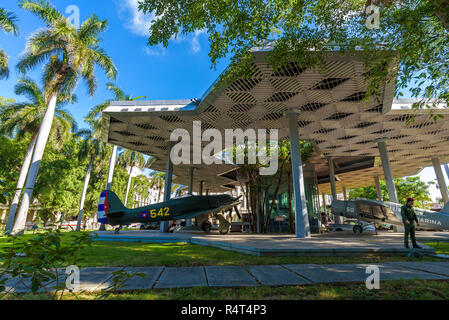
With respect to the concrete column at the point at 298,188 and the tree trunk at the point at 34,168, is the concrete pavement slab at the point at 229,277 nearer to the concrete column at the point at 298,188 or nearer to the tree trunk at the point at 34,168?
the concrete column at the point at 298,188

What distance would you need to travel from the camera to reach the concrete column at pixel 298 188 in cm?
1246

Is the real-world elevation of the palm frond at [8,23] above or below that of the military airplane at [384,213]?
above

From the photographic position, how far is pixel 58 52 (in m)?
16.8

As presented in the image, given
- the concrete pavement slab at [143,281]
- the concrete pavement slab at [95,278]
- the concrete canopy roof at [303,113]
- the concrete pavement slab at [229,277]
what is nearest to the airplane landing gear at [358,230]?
the concrete canopy roof at [303,113]

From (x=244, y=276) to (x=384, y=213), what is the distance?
53.4 ft

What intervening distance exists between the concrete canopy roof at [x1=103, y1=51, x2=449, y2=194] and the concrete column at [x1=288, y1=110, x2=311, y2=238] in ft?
5.05

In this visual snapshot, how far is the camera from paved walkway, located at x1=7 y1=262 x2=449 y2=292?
11.8 feet

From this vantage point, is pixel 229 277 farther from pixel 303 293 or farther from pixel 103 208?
pixel 103 208

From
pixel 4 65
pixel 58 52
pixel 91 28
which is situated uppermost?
pixel 91 28

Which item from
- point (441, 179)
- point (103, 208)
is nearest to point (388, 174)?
point (441, 179)

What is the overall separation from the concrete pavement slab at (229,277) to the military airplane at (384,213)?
14808 mm

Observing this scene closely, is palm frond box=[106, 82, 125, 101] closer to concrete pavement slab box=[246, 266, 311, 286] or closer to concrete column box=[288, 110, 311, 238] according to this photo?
concrete column box=[288, 110, 311, 238]
